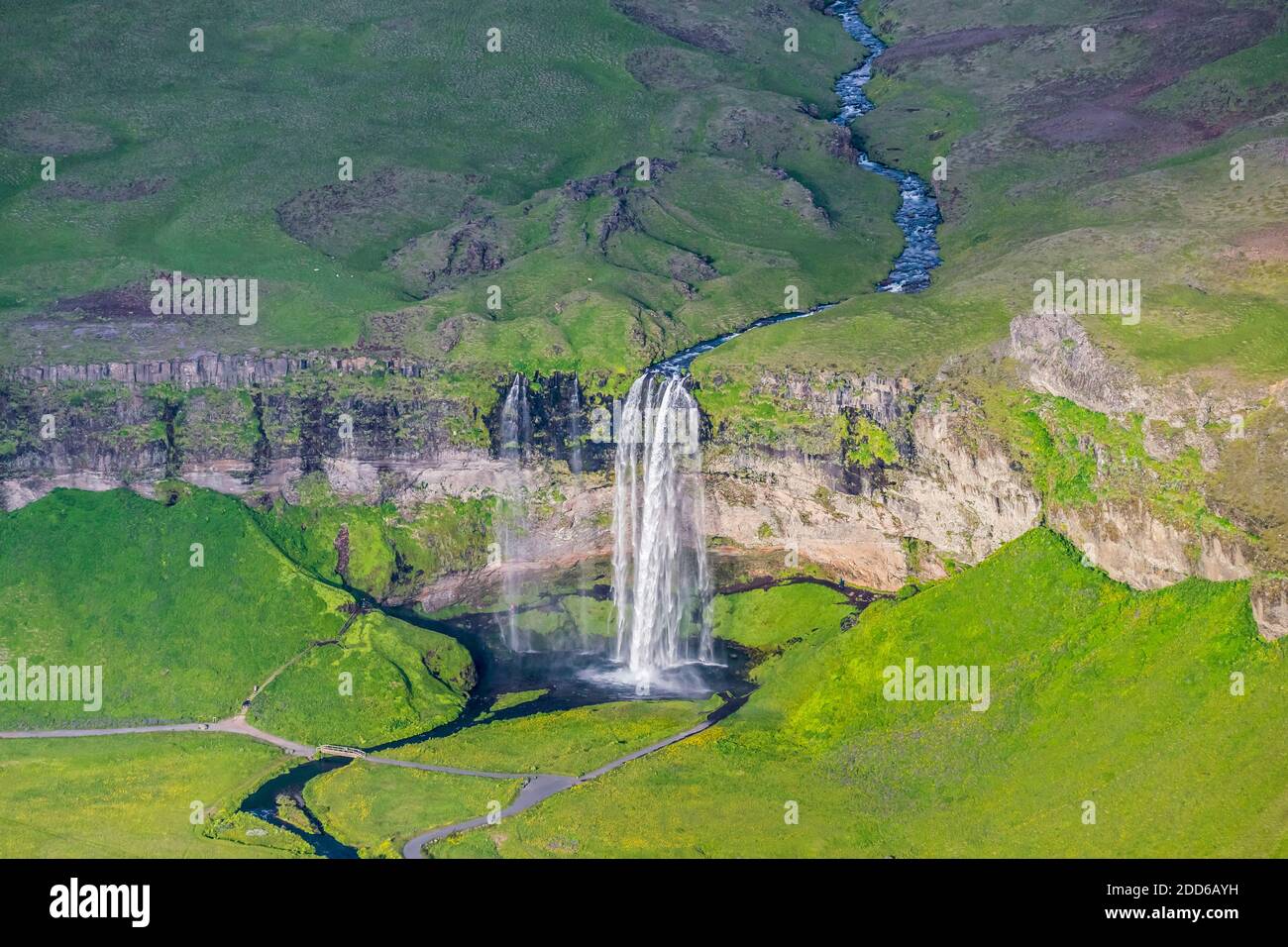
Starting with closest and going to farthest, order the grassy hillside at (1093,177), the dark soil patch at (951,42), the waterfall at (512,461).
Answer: the grassy hillside at (1093,177)
the waterfall at (512,461)
the dark soil patch at (951,42)

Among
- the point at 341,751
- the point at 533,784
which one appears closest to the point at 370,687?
the point at 341,751

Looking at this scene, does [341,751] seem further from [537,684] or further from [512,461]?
[512,461]

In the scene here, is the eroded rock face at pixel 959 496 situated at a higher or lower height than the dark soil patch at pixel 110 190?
lower

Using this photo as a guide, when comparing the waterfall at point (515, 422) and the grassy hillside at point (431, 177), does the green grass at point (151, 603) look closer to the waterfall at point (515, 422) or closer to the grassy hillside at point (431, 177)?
the grassy hillside at point (431, 177)

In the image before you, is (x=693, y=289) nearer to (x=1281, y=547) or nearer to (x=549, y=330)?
(x=549, y=330)

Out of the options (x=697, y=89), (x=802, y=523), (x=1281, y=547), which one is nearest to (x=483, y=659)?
(x=802, y=523)

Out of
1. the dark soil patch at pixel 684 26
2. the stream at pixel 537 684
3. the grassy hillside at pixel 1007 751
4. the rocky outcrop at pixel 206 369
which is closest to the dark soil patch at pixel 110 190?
the rocky outcrop at pixel 206 369

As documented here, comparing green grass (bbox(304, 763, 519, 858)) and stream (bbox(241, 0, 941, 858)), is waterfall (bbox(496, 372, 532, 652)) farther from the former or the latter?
green grass (bbox(304, 763, 519, 858))

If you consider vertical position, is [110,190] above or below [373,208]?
above
